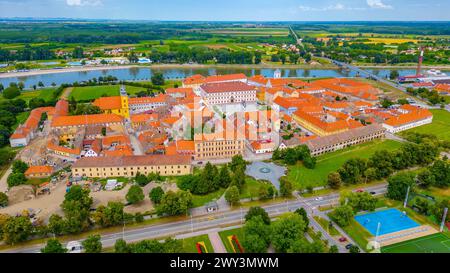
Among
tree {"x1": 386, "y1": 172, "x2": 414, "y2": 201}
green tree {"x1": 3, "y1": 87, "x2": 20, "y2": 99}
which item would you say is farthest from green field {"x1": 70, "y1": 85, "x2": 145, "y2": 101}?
tree {"x1": 386, "y1": 172, "x2": 414, "y2": 201}

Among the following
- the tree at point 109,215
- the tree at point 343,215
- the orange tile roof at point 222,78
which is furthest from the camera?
the orange tile roof at point 222,78

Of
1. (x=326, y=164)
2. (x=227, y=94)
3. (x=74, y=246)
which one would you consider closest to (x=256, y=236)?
(x=74, y=246)

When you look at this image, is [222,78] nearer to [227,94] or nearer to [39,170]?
[227,94]

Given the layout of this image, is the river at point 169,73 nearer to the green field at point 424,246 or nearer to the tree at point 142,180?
the tree at point 142,180

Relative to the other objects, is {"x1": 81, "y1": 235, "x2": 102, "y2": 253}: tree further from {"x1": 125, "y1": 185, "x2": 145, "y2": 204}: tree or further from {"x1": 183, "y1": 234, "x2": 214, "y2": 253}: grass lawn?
{"x1": 125, "y1": 185, "x2": 145, "y2": 204}: tree

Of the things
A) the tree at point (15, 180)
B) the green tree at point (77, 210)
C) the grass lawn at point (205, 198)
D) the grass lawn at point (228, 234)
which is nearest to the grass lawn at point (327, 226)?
the grass lawn at point (228, 234)
